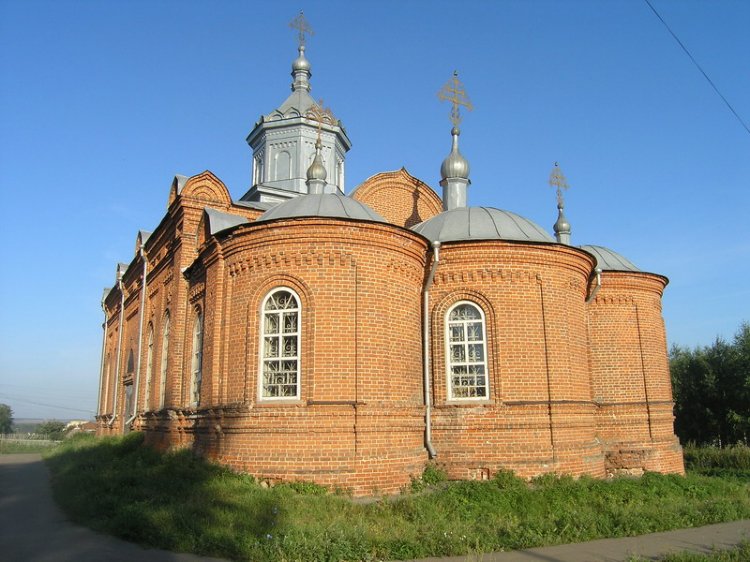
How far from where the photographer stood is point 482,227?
12.5 m

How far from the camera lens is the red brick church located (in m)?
10.0

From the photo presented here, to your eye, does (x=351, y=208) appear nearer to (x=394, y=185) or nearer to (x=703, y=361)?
(x=394, y=185)

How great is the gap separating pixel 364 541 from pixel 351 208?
21.4 ft

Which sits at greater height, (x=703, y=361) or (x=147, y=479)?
(x=703, y=361)

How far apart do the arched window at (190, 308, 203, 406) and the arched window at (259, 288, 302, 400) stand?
8.44 feet

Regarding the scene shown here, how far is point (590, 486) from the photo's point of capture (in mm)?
10461

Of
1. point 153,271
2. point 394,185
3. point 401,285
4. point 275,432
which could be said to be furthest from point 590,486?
point 153,271

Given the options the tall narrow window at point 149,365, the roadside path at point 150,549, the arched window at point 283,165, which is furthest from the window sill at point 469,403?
the arched window at point 283,165

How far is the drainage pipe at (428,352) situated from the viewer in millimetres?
11234

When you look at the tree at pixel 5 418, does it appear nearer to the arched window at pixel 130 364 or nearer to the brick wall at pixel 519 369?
the arched window at pixel 130 364

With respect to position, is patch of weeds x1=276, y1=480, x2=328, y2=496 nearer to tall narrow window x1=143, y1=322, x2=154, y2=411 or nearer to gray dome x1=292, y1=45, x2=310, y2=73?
tall narrow window x1=143, y1=322, x2=154, y2=411

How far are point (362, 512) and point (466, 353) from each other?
4.44 metres

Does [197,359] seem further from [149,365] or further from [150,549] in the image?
[150,549]

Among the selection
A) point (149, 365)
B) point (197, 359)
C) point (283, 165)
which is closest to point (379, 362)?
point (197, 359)
